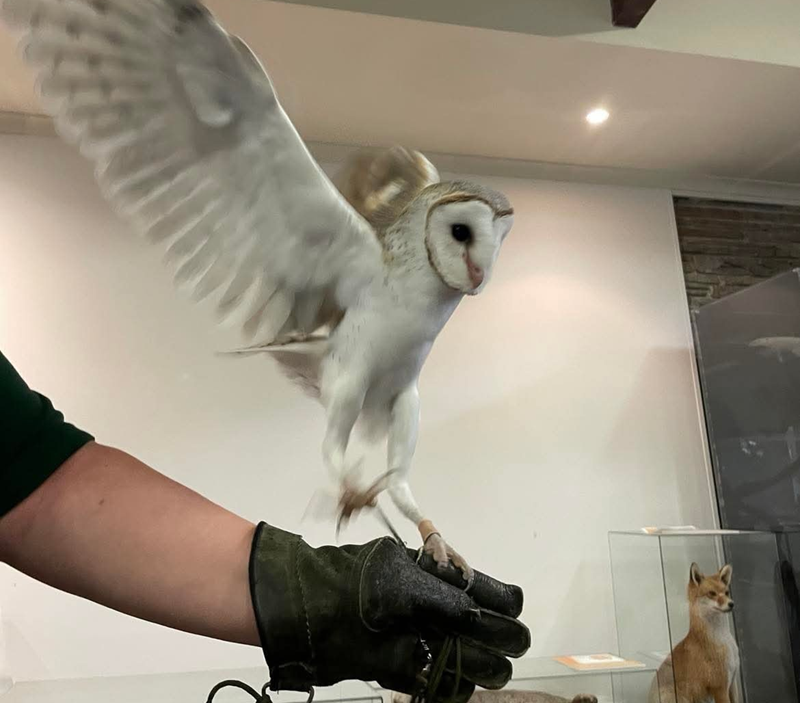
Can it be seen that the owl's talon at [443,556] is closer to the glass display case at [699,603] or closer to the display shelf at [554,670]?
the display shelf at [554,670]

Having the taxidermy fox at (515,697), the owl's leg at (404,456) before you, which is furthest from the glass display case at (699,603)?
the owl's leg at (404,456)

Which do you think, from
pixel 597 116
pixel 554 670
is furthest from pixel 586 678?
pixel 597 116

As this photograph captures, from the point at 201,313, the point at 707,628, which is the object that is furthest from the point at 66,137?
the point at 707,628

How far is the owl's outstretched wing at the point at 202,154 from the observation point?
65cm

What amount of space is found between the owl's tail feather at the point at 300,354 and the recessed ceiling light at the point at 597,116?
4.07ft

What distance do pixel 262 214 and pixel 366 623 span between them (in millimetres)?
460

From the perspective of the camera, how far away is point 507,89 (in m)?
1.60

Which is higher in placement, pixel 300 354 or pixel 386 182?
pixel 386 182

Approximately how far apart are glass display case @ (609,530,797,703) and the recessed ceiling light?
1.06 metres

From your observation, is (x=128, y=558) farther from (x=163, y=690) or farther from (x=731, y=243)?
(x=731, y=243)

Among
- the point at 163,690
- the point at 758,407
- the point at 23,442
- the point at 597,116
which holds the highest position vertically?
the point at 597,116

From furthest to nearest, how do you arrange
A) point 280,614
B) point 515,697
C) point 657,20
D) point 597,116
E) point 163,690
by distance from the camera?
point 597,116 < point 657,20 < point 163,690 < point 515,697 < point 280,614

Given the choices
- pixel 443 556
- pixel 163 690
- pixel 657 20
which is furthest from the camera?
pixel 657 20

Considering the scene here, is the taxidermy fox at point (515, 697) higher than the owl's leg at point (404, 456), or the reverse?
the owl's leg at point (404, 456)
